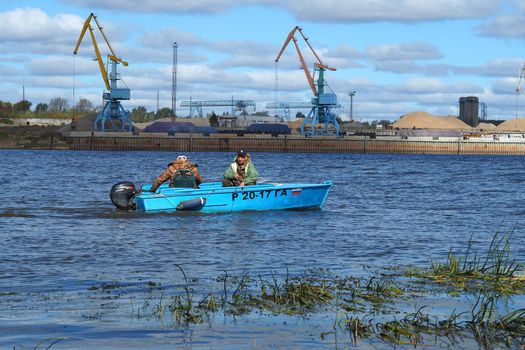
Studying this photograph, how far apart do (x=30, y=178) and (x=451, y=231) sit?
35.4m

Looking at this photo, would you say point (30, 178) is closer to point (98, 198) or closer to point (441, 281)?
point (98, 198)

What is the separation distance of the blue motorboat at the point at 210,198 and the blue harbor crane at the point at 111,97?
117 metres

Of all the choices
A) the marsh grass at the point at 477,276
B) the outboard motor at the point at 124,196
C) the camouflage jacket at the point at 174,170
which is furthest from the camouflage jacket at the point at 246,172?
the marsh grass at the point at 477,276

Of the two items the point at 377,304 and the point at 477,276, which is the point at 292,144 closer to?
the point at 477,276

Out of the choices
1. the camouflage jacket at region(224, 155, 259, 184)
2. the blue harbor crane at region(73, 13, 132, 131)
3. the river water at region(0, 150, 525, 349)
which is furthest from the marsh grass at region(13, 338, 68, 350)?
the blue harbor crane at region(73, 13, 132, 131)

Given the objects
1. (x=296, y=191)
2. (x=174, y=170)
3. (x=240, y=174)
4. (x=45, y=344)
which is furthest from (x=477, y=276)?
(x=296, y=191)

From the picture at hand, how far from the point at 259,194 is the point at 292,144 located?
121m

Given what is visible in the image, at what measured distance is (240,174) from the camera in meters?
29.0

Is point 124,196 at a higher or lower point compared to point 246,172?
lower

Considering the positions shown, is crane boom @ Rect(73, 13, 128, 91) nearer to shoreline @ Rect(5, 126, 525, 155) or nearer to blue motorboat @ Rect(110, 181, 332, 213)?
shoreline @ Rect(5, 126, 525, 155)

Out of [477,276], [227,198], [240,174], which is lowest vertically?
[477,276]

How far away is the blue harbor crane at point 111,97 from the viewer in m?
145

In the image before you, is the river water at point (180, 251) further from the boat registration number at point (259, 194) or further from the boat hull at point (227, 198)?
the boat registration number at point (259, 194)

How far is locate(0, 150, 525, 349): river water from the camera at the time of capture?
11625 millimetres
